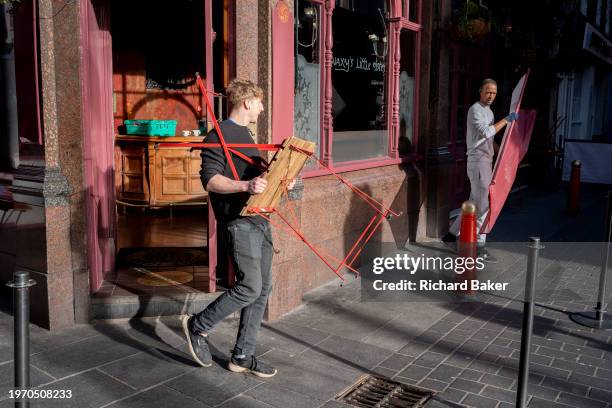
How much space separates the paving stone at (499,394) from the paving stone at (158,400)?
1.84 m

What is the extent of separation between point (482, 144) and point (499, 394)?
12.7 feet

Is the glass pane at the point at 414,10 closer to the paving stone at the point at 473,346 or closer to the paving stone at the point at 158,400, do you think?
the paving stone at the point at 473,346

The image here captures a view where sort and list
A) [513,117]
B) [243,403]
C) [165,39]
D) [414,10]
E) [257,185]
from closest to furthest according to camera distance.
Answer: [257,185] → [243,403] → [513,117] → [414,10] → [165,39]

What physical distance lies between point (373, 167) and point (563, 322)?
2.98 metres

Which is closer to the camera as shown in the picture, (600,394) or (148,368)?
(600,394)

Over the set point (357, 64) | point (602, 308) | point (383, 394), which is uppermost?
point (357, 64)

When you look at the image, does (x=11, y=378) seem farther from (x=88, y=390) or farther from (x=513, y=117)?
(x=513, y=117)

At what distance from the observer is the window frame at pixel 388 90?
6.58 metres

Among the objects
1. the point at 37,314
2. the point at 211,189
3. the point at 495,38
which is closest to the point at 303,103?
the point at 211,189

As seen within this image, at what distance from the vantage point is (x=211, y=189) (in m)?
3.83

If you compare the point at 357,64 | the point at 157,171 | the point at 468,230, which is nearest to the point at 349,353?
the point at 468,230

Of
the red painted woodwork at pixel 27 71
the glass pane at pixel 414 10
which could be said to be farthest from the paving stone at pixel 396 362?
the glass pane at pixel 414 10

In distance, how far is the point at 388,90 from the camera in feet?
26.2

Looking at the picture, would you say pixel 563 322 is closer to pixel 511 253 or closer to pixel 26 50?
pixel 511 253
